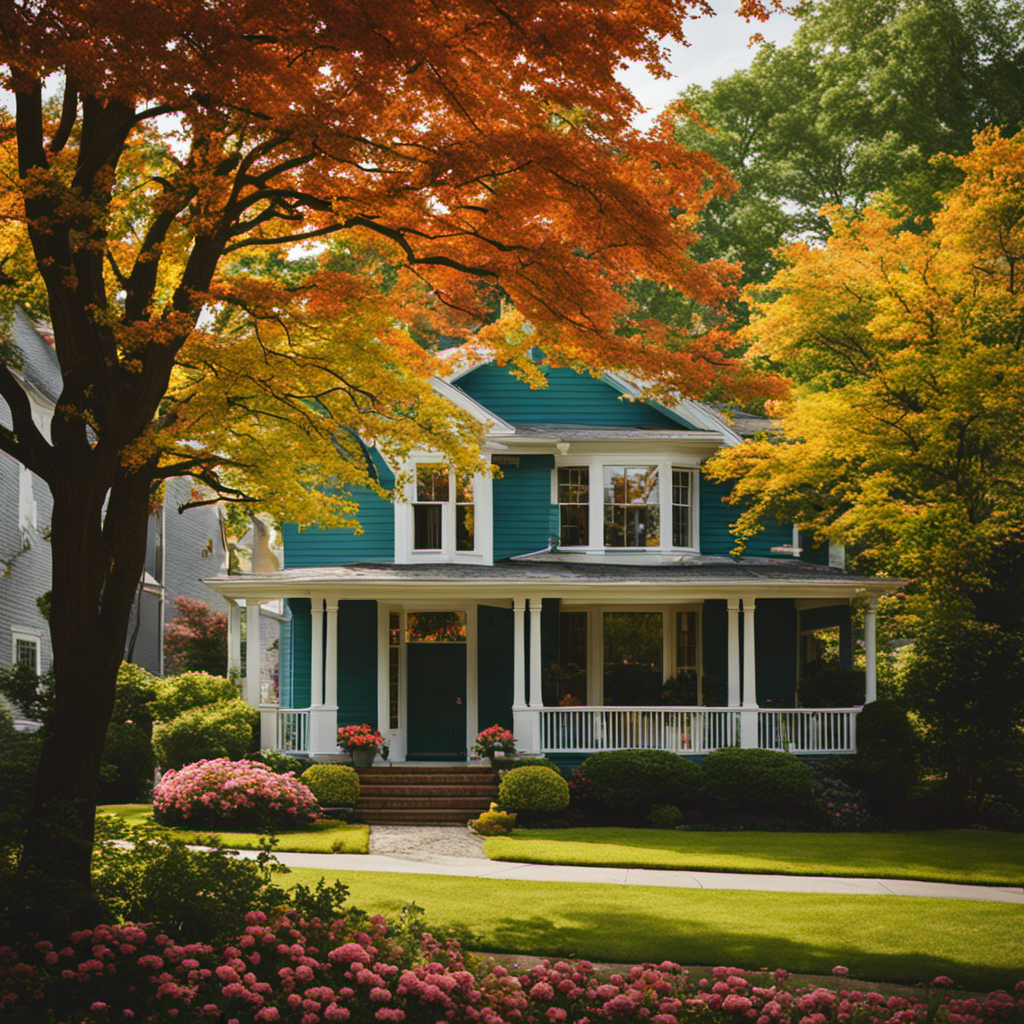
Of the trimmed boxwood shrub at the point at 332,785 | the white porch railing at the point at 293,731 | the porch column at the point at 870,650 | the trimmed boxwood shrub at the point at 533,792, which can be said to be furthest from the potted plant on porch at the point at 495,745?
the porch column at the point at 870,650

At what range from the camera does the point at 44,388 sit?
81.7ft

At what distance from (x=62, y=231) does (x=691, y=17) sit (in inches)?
216

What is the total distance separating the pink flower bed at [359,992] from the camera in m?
6.94

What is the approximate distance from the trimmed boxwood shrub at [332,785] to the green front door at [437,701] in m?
3.44

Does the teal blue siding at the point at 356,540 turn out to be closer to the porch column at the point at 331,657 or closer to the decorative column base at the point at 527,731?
the porch column at the point at 331,657

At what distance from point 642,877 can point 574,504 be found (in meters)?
10.4

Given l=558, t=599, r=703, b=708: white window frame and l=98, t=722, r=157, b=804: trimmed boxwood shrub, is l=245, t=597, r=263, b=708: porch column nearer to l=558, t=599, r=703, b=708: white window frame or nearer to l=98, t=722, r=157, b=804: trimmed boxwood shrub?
l=98, t=722, r=157, b=804: trimmed boxwood shrub

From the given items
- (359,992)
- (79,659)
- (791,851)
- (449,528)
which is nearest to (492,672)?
(449,528)

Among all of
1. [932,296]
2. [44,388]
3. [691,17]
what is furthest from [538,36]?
[44,388]

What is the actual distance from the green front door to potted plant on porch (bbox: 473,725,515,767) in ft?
7.95

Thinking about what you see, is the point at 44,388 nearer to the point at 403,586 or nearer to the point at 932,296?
the point at 403,586

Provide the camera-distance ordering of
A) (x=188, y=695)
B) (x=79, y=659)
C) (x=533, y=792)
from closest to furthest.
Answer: (x=79, y=659) < (x=533, y=792) < (x=188, y=695)

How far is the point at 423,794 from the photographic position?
63.5 ft

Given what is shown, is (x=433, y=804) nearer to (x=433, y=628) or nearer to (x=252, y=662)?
(x=433, y=628)
